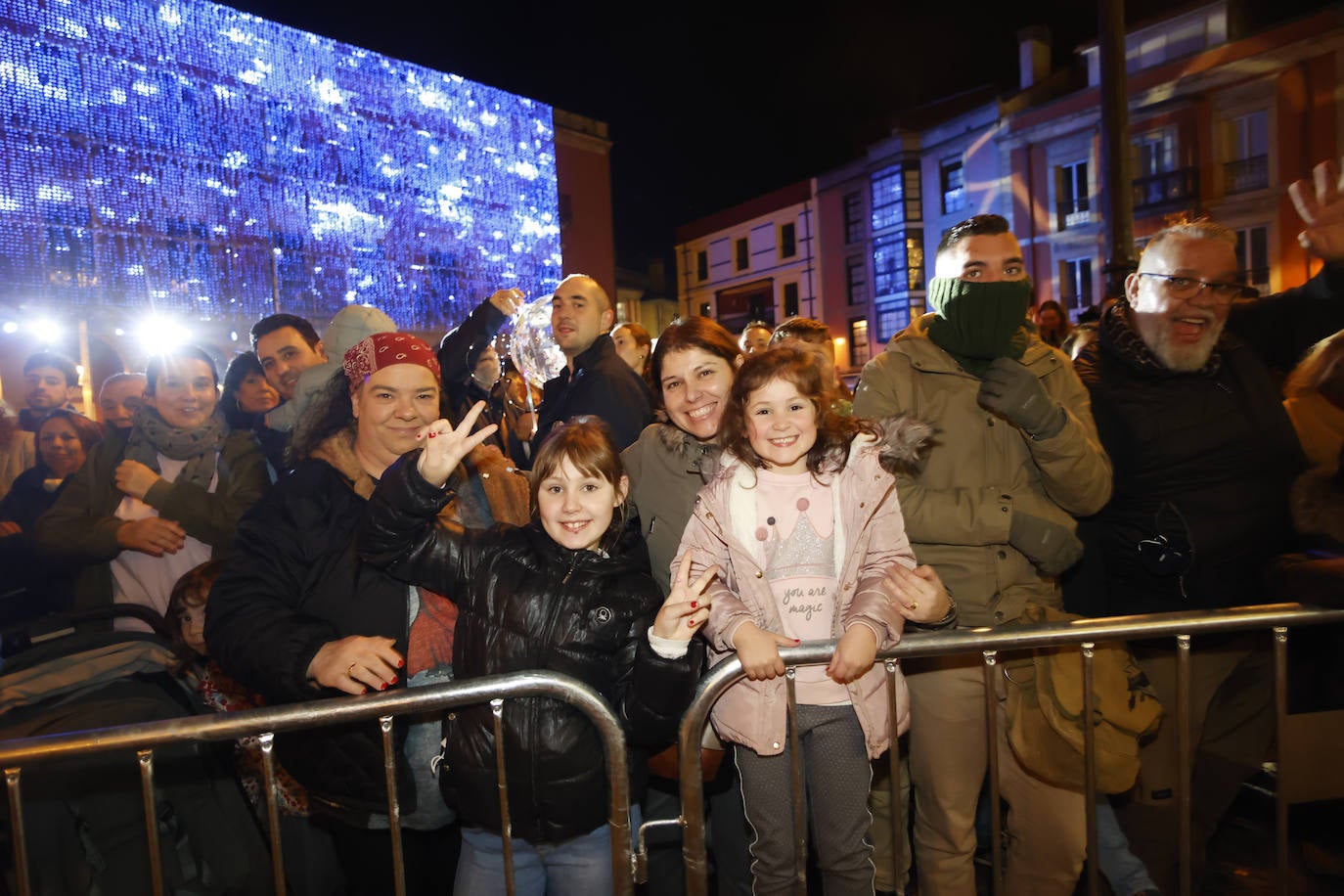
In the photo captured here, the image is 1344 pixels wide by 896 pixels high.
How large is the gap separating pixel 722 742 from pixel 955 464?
133cm

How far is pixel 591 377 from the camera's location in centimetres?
436

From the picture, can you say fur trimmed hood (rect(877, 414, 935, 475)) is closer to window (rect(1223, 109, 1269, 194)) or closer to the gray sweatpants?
the gray sweatpants

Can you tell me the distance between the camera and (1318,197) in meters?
3.14

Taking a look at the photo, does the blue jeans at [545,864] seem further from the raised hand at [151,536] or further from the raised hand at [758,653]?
the raised hand at [151,536]

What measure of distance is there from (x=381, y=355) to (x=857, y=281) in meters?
29.1

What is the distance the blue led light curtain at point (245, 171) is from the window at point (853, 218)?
15129 mm

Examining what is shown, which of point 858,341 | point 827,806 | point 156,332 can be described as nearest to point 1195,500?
point 827,806

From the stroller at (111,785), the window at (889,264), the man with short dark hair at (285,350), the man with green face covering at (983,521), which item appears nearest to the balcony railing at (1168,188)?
the window at (889,264)

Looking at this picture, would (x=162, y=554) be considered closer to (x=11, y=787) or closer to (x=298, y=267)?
(x=11, y=787)

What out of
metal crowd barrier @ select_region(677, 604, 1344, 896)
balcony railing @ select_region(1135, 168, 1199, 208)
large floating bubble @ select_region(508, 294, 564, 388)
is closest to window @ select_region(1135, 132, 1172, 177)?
balcony railing @ select_region(1135, 168, 1199, 208)

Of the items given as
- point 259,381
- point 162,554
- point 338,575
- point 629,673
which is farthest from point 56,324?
point 629,673

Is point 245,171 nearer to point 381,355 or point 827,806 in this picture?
point 381,355

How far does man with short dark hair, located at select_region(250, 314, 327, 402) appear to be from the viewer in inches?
174

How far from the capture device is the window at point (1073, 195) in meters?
21.1
